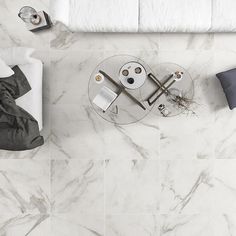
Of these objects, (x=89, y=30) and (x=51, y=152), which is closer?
(x=89, y=30)

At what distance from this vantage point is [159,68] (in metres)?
3.05

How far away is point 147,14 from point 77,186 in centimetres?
163

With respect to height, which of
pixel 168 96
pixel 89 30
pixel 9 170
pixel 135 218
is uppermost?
pixel 89 30

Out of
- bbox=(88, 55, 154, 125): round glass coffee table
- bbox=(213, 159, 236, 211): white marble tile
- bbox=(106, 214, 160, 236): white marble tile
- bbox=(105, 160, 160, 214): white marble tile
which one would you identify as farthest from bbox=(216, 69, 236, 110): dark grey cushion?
bbox=(106, 214, 160, 236): white marble tile

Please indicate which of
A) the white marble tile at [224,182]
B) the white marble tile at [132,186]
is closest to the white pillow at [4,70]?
the white marble tile at [132,186]

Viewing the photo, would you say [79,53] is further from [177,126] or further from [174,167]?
[174,167]

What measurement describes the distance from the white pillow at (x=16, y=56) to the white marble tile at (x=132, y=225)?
157 centimetres

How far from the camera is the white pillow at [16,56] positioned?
2.79m

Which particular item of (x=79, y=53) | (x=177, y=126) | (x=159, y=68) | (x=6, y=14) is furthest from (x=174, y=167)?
(x=6, y=14)

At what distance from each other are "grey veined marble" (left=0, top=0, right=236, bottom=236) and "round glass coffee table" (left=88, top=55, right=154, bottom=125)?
0.31 m

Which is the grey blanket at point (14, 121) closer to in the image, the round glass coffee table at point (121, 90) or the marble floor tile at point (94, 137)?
the marble floor tile at point (94, 137)

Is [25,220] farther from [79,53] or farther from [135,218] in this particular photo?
[79,53]

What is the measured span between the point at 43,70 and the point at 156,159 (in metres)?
1.31

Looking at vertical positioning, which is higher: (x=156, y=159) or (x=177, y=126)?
(x=177, y=126)
